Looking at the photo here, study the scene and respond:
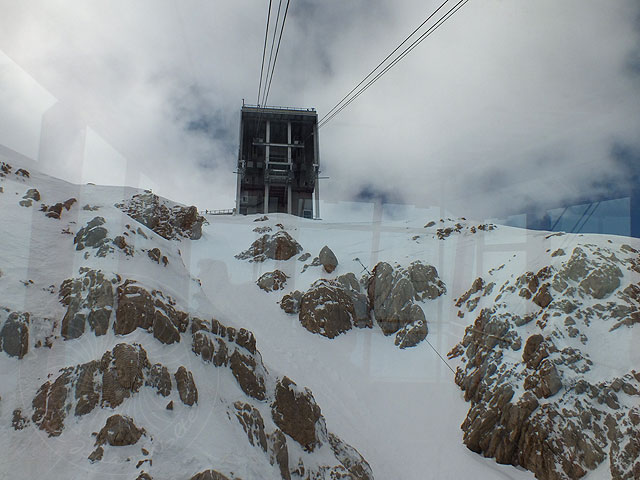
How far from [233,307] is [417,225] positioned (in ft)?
Result: 64.9

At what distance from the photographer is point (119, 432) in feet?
15.7

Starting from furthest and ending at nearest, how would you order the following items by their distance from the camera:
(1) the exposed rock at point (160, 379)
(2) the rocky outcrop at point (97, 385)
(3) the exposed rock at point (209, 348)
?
1. (3) the exposed rock at point (209, 348)
2. (1) the exposed rock at point (160, 379)
3. (2) the rocky outcrop at point (97, 385)

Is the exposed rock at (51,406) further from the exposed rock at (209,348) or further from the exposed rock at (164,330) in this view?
the exposed rock at (209,348)

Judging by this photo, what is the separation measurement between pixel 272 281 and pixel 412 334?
1038cm

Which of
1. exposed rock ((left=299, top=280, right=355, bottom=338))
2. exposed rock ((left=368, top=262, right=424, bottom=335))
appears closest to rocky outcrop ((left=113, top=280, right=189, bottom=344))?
exposed rock ((left=299, top=280, right=355, bottom=338))

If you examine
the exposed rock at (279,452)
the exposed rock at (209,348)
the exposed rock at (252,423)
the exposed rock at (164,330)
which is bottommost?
the exposed rock at (279,452)

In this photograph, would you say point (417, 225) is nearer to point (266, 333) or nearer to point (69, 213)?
point (266, 333)

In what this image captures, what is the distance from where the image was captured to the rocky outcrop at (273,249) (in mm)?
28750

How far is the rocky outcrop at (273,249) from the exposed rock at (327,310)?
6.87 metres

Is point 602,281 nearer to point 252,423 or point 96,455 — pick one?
point 252,423

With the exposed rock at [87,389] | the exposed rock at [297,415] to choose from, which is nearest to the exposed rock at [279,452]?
the exposed rock at [297,415]

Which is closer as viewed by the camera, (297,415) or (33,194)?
(297,415)

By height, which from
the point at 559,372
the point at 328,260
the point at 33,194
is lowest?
the point at 559,372

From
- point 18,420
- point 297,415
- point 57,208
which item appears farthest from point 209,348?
point 57,208
